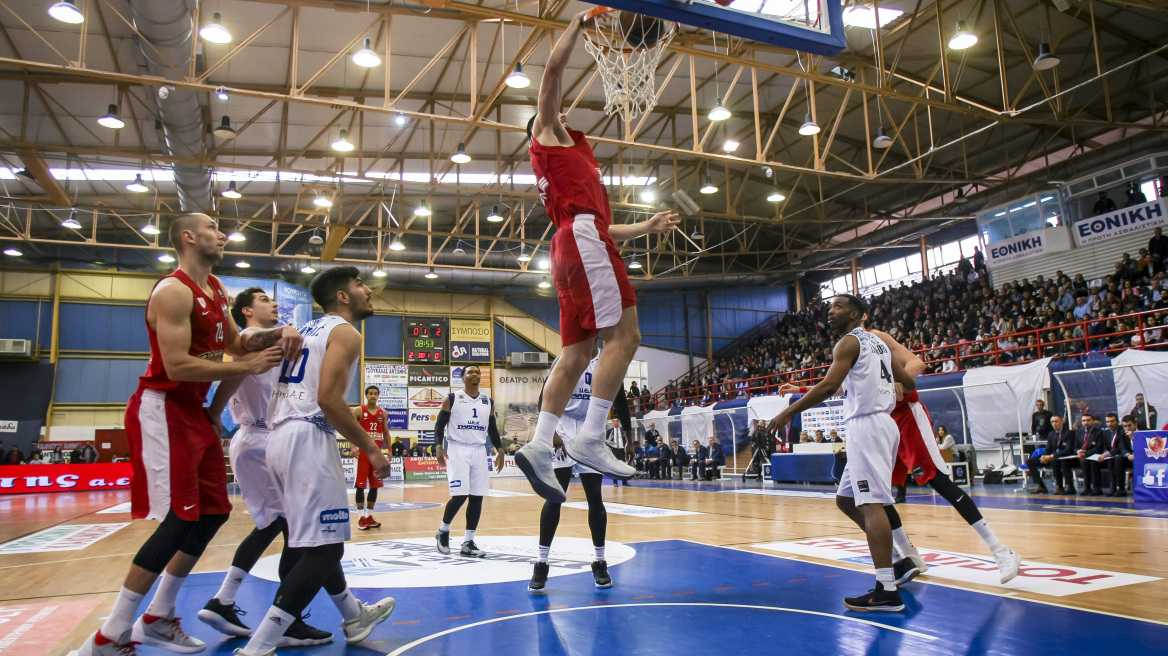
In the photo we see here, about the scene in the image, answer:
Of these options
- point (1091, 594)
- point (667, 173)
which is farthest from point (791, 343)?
point (1091, 594)

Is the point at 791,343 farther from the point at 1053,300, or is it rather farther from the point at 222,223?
the point at 222,223

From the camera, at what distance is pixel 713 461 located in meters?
20.9

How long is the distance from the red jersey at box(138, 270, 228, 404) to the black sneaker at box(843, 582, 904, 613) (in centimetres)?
352

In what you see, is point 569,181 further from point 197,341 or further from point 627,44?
point 197,341

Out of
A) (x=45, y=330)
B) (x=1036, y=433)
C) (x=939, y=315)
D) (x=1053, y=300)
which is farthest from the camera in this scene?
(x=45, y=330)

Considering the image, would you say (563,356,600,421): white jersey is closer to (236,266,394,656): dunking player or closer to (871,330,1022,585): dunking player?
(871,330,1022,585): dunking player

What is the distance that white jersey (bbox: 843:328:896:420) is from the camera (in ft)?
14.8

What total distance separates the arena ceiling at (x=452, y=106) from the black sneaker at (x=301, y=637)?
30.4ft

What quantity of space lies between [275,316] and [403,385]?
27727 mm

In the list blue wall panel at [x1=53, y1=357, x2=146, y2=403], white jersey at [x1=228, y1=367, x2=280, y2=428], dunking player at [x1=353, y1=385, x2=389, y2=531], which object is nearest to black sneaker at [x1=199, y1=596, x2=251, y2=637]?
white jersey at [x1=228, y1=367, x2=280, y2=428]

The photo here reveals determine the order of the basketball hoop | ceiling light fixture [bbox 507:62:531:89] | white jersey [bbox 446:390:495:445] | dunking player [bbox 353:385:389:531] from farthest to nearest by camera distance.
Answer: ceiling light fixture [bbox 507:62:531:89], dunking player [bbox 353:385:389:531], white jersey [bbox 446:390:495:445], the basketball hoop

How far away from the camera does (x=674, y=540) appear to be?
723 cm

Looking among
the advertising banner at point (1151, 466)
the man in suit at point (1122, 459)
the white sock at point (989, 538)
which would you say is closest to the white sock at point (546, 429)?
the white sock at point (989, 538)

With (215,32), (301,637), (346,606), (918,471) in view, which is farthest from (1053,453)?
(215,32)
